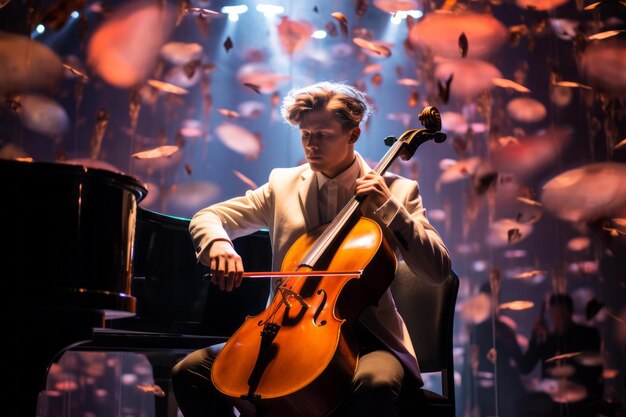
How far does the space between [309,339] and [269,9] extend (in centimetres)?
281

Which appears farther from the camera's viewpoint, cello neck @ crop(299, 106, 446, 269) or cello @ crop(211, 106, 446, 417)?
cello neck @ crop(299, 106, 446, 269)

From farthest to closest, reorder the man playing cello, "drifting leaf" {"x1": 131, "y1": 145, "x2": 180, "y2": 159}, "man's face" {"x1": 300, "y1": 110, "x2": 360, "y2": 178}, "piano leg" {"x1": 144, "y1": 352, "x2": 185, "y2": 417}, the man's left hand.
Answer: "drifting leaf" {"x1": 131, "y1": 145, "x2": 180, "y2": 159} < "piano leg" {"x1": 144, "y1": 352, "x2": 185, "y2": 417} < "man's face" {"x1": 300, "y1": 110, "x2": 360, "y2": 178} < the man's left hand < the man playing cello

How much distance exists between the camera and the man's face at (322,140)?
7.24 ft

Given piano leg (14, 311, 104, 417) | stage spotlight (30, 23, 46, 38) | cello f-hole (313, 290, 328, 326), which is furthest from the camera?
stage spotlight (30, 23, 46, 38)

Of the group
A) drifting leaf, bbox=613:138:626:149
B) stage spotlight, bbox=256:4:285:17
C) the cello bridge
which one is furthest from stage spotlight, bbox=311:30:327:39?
the cello bridge

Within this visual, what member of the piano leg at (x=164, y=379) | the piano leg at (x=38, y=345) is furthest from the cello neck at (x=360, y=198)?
the piano leg at (x=164, y=379)

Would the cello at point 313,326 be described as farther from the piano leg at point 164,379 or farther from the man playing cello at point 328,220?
the piano leg at point 164,379

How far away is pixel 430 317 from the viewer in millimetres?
2266

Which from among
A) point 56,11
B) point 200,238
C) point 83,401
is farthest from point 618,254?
point 56,11

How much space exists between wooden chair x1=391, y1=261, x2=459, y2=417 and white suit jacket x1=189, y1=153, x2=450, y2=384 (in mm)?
134

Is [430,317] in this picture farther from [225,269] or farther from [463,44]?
[463,44]

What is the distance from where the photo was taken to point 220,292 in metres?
2.65

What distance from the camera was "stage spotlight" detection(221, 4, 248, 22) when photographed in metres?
4.15

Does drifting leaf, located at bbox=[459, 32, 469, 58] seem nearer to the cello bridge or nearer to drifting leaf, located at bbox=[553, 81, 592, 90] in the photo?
drifting leaf, located at bbox=[553, 81, 592, 90]
